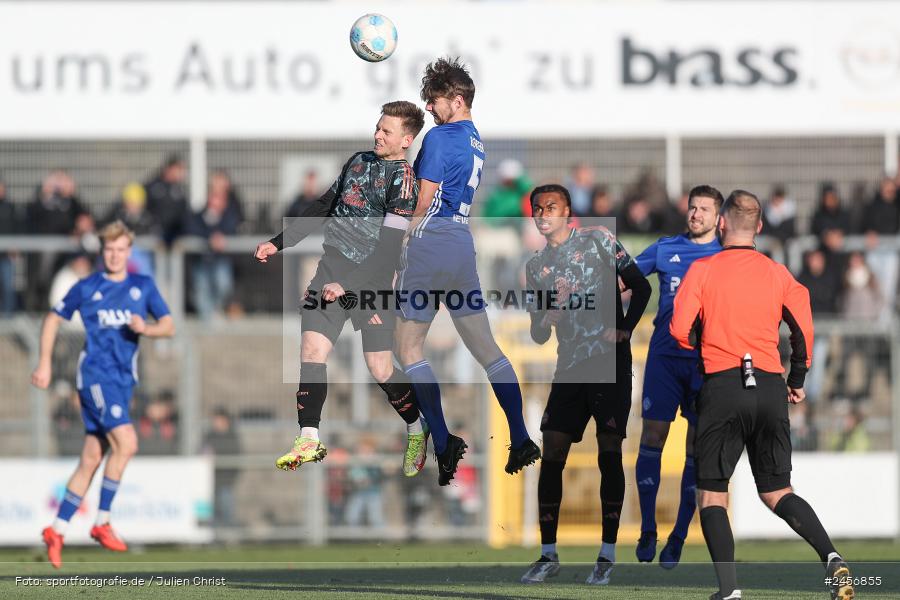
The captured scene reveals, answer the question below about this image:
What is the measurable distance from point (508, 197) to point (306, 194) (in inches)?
99.8

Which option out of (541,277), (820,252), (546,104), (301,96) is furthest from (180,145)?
(541,277)

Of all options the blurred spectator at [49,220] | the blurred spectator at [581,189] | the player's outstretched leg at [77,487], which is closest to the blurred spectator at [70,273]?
the blurred spectator at [49,220]

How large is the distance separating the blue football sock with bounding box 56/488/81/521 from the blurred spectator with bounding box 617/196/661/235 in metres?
7.94

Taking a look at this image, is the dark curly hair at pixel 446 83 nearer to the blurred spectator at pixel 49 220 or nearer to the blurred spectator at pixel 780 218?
the blurred spectator at pixel 780 218

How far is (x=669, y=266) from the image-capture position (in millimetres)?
11242

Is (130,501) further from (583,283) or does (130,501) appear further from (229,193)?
(583,283)

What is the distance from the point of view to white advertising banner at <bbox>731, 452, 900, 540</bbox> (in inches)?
668

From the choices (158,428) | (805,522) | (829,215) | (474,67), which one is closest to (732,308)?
(805,522)

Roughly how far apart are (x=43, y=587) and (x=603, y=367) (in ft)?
Result: 13.8

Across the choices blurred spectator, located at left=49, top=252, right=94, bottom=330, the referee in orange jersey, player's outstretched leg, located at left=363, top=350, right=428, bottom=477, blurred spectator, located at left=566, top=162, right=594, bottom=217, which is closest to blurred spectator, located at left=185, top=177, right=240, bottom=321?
blurred spectator, located at left=49, top=252, right=94, bottom=330

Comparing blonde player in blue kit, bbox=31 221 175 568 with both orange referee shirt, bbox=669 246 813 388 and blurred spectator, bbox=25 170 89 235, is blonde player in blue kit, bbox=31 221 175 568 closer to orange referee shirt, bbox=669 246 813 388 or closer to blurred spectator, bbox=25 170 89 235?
blurred spectator, bbox=25 170 89 235

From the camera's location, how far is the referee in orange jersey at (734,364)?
8367 millimetres

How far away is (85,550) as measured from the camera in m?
16.4

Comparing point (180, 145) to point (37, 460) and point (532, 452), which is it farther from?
point (532, 452)
